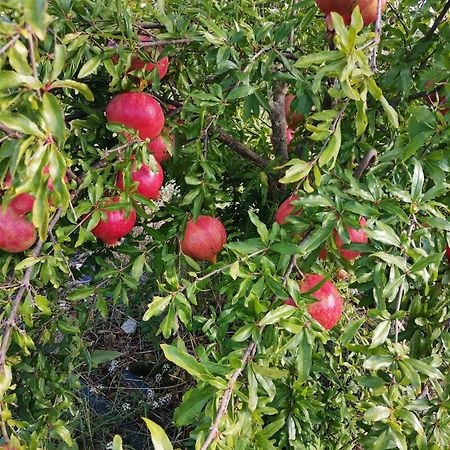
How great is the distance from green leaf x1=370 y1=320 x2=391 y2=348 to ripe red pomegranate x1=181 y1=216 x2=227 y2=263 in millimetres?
521

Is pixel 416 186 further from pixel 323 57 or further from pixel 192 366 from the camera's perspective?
pixel 192 366

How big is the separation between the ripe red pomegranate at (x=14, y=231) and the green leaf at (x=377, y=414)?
67 cm

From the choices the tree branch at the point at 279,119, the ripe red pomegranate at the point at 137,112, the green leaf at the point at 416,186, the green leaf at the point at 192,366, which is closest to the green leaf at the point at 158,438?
the green leaf at the point at 192,366

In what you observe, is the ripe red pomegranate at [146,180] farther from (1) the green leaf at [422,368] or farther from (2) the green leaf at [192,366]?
(1) the green leaf at [422,368]

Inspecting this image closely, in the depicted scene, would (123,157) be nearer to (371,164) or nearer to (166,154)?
(166,154)

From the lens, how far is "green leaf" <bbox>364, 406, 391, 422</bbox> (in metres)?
0.77

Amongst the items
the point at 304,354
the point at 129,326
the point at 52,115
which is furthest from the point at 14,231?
the point at 129,326

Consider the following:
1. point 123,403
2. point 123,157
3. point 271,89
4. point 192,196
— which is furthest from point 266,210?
point 123,403

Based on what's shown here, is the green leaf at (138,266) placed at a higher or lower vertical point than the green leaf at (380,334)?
lower

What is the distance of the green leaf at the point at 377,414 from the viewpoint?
77 centimetres

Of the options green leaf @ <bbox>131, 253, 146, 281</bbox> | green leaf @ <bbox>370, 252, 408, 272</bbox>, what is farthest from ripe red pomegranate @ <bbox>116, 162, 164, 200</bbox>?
green leaf @ <bbox>370, 252, 408, 272</bbox>

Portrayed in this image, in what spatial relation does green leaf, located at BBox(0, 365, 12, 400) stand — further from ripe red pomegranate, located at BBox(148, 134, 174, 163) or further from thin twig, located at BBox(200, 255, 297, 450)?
ripe red pomegranate, located at BBox(148, 134, 174, 163)

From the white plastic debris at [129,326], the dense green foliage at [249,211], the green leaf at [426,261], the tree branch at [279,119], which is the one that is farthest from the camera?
the white plastic debris at [129,326]

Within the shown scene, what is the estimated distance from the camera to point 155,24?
121 cm
